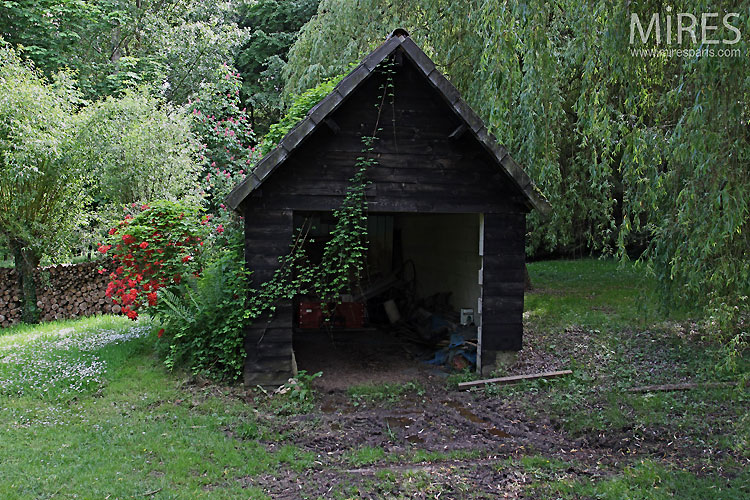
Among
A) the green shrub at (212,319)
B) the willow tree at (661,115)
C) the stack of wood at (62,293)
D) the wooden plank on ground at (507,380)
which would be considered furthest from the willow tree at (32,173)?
the wooden plank on ground at (507,380)

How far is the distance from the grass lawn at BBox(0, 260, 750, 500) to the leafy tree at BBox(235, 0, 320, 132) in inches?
489

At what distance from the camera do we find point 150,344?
8016 millimetres

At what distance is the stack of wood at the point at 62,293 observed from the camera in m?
10.8

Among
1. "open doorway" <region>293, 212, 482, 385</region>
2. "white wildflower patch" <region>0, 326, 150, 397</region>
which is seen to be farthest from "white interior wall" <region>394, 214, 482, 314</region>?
"white wildflower patch" <region>0, 326, 150, 397</region>

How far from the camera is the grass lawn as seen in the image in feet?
14.0

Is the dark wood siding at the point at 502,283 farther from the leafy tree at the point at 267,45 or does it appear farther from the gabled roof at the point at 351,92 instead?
the leafy tree at the point at 267,45

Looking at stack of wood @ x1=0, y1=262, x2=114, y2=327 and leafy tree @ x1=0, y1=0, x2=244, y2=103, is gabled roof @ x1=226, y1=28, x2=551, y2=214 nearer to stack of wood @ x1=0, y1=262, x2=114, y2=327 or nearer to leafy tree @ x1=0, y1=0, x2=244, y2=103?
stack of wood @ x1=0, y1=262, x2=114, y2=327

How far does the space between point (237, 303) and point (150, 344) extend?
240 cm

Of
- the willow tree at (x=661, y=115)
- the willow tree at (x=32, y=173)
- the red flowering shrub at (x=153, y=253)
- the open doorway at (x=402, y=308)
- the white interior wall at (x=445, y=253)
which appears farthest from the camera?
the willow tree at (x=32, y=173)

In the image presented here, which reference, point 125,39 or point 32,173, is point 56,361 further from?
point 125,39

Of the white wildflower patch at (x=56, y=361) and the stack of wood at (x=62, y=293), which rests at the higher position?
the stack of wood at (x=62, y=293)

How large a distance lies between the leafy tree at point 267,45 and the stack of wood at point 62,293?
888 cm

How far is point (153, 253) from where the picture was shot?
7.62 metres

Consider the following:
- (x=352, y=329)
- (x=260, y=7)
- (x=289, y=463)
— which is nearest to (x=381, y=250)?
(x=352, y=329)
